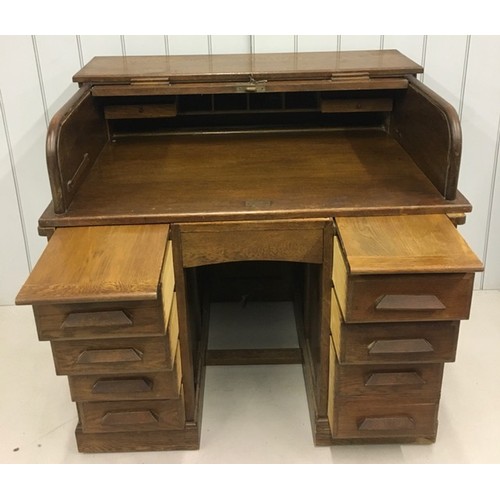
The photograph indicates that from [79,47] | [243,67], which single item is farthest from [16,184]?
[243,67]

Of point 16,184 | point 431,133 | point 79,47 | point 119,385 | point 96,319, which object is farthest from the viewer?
point 16,184

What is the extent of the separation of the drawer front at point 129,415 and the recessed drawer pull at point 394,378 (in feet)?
1.49

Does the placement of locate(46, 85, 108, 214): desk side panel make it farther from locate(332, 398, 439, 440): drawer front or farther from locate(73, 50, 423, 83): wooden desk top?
locate(332, 398, 439, 440): drawer front

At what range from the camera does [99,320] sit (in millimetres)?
1228

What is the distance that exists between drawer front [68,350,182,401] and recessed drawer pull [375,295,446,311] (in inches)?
19.3

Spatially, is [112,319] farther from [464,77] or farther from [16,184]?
[464,77]

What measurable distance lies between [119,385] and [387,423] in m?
0.62

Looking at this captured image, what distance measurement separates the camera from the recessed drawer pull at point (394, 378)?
1398mm

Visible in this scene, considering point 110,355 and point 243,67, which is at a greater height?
point 243,67

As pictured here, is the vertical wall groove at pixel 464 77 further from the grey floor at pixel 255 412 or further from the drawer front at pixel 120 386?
the drawer front at pixel 120 386

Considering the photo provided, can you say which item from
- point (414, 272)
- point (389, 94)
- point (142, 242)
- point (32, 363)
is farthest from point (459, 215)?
point (32, 363)

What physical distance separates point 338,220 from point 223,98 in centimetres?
Answer: 69

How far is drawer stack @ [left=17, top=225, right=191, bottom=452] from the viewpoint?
46.9 inches

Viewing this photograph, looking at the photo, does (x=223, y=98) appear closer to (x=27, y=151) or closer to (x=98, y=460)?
(x=27, y=151)
